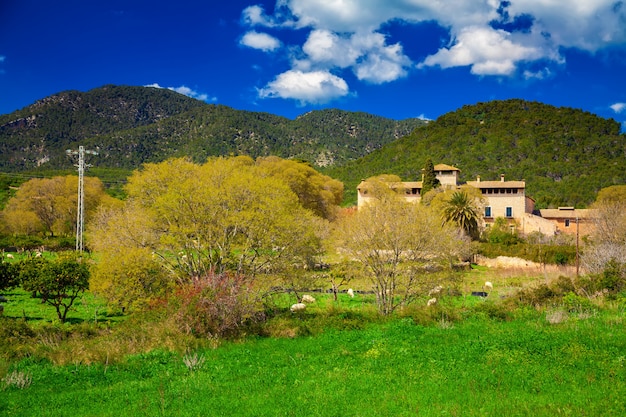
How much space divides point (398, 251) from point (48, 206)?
5665cm

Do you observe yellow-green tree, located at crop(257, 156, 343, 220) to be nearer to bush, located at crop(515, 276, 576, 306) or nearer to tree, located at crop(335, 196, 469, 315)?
tree, located at crop(335, 196, 469, 315)

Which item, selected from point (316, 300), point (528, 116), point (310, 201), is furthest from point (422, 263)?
point (528, 116)

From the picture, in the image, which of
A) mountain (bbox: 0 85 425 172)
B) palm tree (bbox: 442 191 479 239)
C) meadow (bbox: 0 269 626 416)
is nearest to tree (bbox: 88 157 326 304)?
meadow (bbox: 0 269 626 416)

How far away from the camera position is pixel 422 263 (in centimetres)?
2175

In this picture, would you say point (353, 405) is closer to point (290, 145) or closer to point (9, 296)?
point (9, 296)

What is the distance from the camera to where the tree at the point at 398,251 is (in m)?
21.0

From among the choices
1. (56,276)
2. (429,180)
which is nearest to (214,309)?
(56,276)

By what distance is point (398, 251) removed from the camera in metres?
20.9

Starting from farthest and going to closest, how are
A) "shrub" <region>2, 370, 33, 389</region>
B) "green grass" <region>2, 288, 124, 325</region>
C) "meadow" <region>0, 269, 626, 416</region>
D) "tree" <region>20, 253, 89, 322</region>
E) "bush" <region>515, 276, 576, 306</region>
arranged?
"green grass" <region>2, 288, 124, 325</region>, "tree" <region>20, 253, 89, 322</region>, "bush" <region>515, 276, 576, 306</region>, "shrub" <region>2, 370, 33, 389</region>, "meadow" <region>0, 269, 626, 416</region>

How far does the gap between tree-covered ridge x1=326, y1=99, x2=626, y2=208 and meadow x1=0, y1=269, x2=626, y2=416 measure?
67.6 metres

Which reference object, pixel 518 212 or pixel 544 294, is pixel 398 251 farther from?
pixel 518 212

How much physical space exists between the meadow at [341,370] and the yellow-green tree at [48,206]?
49855 mm

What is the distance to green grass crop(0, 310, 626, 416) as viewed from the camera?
7.95 meters

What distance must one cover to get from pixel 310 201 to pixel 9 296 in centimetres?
3320
